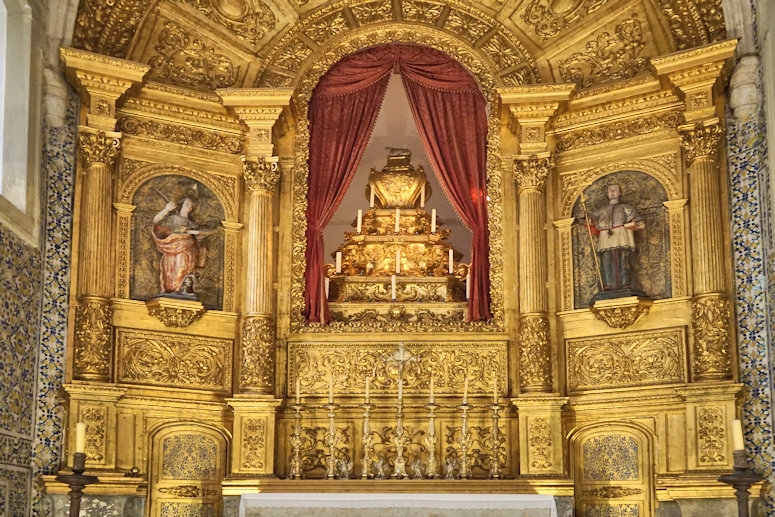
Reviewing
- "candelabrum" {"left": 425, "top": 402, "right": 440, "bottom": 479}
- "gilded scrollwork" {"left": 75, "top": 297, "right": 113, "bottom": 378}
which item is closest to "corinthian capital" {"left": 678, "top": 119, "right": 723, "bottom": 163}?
"candelabrum" {"left": 425, "top": 402, "right": 440, "bottom": 479}

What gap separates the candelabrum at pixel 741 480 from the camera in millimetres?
12031

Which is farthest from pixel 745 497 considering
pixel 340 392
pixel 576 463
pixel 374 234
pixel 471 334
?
pixel 374 234

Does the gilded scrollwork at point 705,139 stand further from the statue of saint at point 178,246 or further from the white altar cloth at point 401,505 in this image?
the statue of saint at point 178,246

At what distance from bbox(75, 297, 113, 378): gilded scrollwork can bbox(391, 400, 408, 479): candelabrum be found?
11.5 feet

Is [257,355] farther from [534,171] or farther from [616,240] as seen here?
[616,240]

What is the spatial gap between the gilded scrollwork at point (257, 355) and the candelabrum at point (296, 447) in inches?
17.7

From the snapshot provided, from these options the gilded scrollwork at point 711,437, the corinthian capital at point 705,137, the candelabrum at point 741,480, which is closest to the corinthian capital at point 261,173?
the corinthian capital at point 705,137

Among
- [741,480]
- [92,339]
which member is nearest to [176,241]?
[92,339]

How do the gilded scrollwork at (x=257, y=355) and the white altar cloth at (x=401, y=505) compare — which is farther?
the gilded scrollwork at (x=257, y=355)

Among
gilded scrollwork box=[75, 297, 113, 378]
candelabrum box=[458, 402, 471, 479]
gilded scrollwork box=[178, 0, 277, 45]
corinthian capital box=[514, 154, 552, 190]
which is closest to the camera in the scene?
gilded scrollwork box=[75, 297, 113, 378]

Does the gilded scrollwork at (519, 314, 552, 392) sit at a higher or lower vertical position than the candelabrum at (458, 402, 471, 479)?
higher

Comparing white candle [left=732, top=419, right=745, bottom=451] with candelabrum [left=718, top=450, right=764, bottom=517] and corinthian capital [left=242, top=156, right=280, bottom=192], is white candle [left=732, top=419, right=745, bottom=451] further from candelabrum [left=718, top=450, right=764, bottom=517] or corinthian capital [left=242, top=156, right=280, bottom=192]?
corinthian capital [left=242, top=156, right=280, bottom=192]

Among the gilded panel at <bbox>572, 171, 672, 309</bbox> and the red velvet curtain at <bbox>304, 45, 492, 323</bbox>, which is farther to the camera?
the red velvet curtain at <bbox>304, 45, 492, 323</bbox>

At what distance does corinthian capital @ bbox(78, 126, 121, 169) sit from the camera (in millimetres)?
14734
